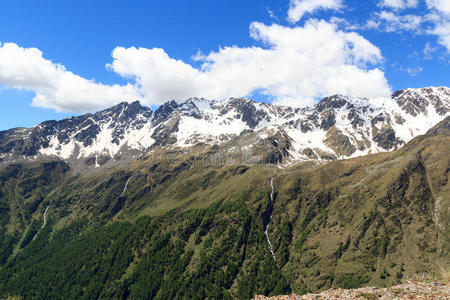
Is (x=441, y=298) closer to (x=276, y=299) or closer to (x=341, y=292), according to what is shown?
(x=341, y=292)

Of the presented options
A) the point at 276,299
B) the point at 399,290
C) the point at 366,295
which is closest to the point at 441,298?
the point at 399,290

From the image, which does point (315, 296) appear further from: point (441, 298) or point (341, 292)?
point (441, 298)

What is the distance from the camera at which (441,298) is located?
2723 cm

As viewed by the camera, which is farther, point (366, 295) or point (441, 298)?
point (366, 295)

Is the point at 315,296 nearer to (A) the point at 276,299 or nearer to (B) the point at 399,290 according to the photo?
(A) the point at 276,299

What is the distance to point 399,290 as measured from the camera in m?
31.2

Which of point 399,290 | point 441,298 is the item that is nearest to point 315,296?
point 399,290

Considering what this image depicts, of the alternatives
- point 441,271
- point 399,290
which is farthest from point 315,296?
point 441,271

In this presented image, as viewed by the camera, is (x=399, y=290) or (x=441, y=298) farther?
(x=399, y=290)

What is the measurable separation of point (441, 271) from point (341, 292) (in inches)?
510

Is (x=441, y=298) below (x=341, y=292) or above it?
above

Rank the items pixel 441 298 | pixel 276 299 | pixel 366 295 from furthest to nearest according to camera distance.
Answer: pixel 276 299, pixel 366 295, pixel 441 298

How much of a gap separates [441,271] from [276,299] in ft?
68.9

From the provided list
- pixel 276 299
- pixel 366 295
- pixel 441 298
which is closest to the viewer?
pixel 441 298
